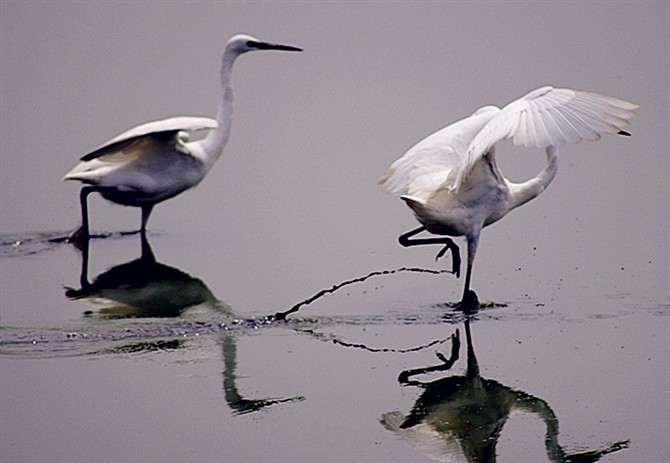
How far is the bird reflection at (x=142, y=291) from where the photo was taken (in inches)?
322

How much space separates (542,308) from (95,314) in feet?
9.51

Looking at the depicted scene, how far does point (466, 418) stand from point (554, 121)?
2.00m

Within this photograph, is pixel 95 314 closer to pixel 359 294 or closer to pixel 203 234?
pixel 359 294

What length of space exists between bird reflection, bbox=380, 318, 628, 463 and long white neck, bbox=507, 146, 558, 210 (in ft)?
6.43

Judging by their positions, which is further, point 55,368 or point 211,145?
point 211,145

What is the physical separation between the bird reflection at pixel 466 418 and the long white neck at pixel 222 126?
15.7 feet

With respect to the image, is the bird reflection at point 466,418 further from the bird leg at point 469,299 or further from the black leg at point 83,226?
the black leg at point 83,226

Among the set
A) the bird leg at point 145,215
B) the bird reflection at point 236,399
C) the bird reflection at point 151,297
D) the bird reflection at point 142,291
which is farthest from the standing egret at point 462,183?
the bird leg at point 145,215

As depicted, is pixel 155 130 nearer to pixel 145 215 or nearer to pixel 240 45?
pixel 145 215

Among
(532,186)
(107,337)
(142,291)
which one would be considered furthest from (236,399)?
(532,186)

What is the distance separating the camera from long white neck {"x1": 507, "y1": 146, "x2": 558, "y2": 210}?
27.6ft

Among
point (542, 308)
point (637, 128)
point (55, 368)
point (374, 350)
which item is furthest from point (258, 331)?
point (637, 128)

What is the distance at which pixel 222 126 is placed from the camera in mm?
11102

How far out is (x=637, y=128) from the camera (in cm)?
1452
